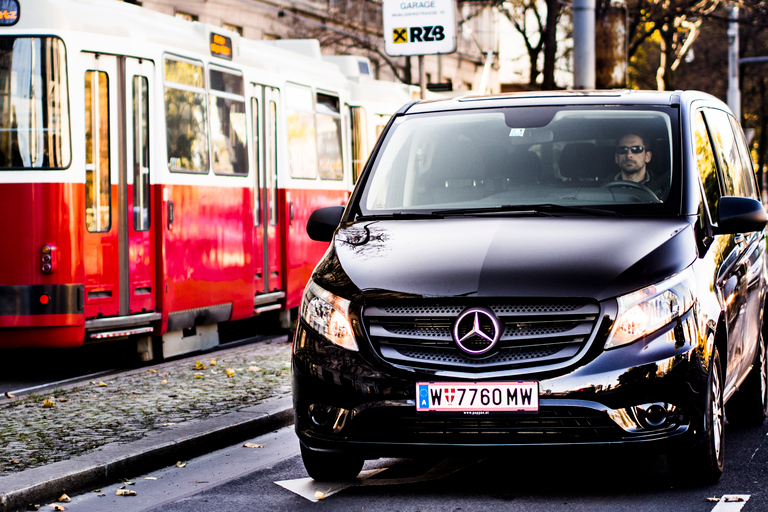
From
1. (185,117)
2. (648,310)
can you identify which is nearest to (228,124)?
(185,117)

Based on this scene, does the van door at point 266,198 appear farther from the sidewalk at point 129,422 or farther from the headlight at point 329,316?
the headlight at point 329,316

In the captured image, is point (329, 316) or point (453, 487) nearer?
point (329, 316)

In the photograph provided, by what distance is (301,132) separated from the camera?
51.3ft

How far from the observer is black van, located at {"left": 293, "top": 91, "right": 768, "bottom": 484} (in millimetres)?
5301

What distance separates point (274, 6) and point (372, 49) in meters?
2.80

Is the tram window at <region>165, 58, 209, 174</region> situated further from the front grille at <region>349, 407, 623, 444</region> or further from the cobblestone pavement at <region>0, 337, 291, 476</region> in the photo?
the front grille at <region>349, 407, 623, 444</region>

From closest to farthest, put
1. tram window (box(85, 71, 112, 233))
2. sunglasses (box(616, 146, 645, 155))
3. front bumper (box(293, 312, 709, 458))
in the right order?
front bumper (box(293, 312, 709, 458)) < sunglasses (box(616, 146, 645, 155)) < tram window (box(85, 71, 112, 233))

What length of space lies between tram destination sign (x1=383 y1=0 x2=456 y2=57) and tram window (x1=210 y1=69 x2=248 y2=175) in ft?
5.44

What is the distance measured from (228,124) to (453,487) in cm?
790

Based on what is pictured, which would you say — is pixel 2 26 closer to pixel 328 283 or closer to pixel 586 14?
pixel 328 283

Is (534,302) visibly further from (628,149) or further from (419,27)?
(419,27)

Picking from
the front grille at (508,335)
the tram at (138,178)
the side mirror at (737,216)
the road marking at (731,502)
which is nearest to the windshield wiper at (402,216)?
the front grille at (508,335)

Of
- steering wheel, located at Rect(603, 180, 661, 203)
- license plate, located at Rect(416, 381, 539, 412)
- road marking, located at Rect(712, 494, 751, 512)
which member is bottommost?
road marking, located at Rect(712, 494, 751, 512)

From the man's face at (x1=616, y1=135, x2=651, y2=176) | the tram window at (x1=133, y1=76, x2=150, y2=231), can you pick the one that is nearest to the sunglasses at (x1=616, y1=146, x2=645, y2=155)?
the man's face at (x1=616, y1=135, x2=651, y2=176)
